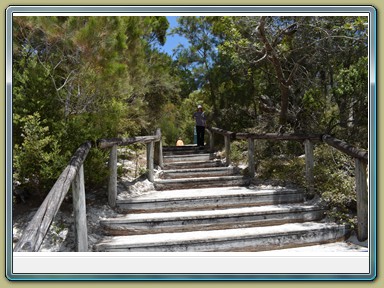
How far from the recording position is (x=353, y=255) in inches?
124

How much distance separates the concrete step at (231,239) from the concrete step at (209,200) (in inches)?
28.9

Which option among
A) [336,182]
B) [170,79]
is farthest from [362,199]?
[170,79]

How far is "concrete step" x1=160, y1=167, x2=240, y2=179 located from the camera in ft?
22.7

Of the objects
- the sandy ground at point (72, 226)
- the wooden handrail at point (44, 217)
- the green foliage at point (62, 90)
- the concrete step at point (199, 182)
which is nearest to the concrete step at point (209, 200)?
the sandy ground at point (72, 226)

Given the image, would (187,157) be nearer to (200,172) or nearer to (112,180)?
(200,172)

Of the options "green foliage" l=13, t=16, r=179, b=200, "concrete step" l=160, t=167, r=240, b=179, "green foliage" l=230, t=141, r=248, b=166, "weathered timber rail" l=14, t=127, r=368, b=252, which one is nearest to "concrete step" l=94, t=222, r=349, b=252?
"weathered timber rail" l=14, t=127, r=368, b=252

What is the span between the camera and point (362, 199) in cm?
424

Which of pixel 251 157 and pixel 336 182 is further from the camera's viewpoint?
pixel 251 157

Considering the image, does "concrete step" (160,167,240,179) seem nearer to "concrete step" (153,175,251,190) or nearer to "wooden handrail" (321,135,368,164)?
"concrete step" (153,175,251,190)

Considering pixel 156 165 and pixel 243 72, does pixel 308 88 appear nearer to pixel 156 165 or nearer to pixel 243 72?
pixel 243 72

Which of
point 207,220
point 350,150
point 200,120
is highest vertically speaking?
point 200,120

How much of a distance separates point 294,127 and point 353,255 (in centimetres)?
A: 494

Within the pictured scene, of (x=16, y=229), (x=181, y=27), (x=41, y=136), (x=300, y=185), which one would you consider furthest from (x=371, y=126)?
(x=181, y=27)

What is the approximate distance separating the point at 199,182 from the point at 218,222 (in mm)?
1676
